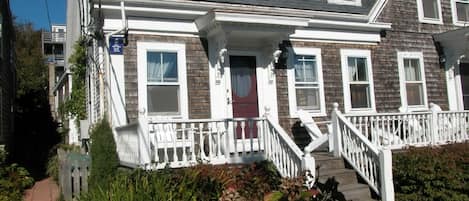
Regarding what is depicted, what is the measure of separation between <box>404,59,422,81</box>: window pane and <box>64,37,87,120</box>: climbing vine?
30.0ft

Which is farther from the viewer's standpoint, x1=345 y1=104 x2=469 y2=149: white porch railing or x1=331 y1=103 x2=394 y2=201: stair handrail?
x1=345 y1=104 x2=469 y2=149: white porch railing

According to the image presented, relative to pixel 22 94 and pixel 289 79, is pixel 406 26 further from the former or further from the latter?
pixel 22 94

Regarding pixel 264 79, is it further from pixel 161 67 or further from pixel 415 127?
pixel 415 127

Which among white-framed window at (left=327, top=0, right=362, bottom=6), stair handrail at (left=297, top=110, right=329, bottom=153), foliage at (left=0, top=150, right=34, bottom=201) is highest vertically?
white-framed window at (left=327, top=0, right=362, bottom=6)

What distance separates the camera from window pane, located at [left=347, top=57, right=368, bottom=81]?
11.6m

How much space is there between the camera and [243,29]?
30.5 ft

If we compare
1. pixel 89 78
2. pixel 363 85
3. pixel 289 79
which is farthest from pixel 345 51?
pixel 89 78

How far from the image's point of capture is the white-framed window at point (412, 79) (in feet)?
40.3

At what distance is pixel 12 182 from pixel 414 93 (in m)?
10.6

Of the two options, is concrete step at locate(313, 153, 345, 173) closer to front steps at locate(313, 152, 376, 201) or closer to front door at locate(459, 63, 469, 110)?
front steps at locate(313, 152, 376, 201)

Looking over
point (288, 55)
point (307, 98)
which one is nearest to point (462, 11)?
point (307, 98)

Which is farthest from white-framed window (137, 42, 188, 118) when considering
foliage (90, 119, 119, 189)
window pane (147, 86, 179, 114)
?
foliage (90, 119, 119, 189)

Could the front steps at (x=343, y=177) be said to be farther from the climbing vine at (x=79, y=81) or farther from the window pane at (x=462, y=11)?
the window pane at (x=462, y=11)

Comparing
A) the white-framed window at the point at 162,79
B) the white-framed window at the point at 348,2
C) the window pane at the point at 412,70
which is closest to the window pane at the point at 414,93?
the window pane at the point at 412,70
